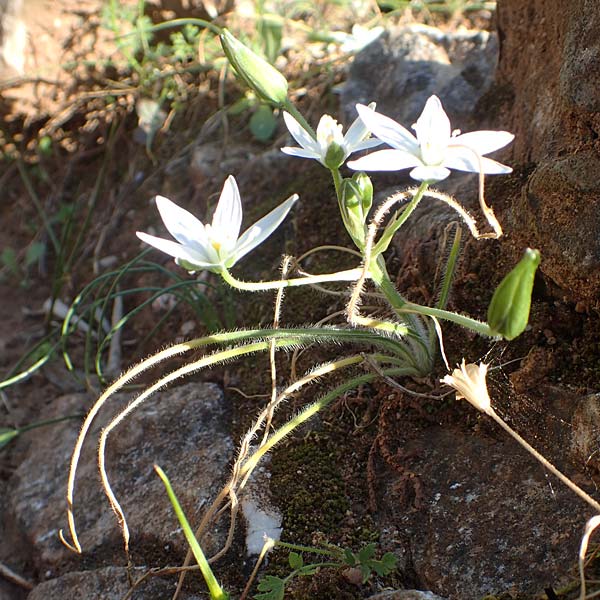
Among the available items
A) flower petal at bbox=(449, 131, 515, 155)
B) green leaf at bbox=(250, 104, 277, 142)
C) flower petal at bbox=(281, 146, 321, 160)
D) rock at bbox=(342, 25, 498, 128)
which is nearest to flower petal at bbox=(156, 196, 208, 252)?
flower petal at bbox=(281, 146, 321, 160)

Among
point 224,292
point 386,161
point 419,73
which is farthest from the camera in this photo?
point 419,73

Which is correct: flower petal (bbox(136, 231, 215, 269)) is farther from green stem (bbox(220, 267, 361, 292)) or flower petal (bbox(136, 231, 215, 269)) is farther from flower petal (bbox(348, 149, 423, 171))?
flower petal (bbox(348, 149, 423, 171))

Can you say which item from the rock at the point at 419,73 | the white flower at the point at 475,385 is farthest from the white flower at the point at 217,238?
the rock at the point at 419,73

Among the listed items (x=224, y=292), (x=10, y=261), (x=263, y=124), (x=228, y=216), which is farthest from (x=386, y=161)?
(x=10, y=261)

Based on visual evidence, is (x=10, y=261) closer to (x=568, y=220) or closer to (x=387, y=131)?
(x=387, y=131)

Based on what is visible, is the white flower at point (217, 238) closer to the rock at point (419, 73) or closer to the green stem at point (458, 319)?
the green stem at point (458, 319)

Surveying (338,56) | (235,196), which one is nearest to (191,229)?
(235,196)

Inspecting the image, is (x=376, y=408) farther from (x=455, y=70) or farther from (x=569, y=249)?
(x=455, y=70)
